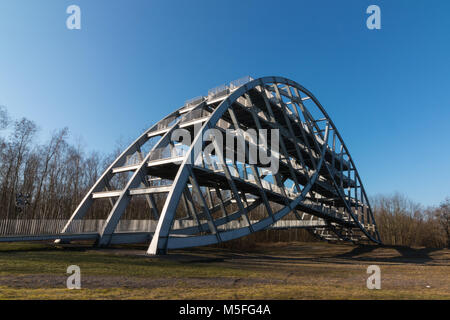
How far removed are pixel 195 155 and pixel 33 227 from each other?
505 inches

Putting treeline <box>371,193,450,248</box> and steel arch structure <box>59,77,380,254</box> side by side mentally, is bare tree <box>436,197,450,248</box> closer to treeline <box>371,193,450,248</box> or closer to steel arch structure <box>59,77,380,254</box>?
treeline <box>371,193,450,248</box>

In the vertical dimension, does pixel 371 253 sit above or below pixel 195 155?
below

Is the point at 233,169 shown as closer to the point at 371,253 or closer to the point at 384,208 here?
the point at 371,253

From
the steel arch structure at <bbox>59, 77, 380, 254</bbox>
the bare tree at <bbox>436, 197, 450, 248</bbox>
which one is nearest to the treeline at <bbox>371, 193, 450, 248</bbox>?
the bare tree at <bbox>436, 197, 450, 248</bbox>

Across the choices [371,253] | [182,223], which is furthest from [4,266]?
[371,253]

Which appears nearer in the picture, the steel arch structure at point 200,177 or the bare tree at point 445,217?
the steel arch structure at point 200,177

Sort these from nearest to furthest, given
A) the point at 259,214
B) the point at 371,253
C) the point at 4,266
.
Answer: the point at 4,266 < the point at 371,253 < the point at 259,214

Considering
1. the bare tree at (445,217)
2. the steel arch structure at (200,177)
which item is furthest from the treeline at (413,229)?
the steel arch structure at (200,177)

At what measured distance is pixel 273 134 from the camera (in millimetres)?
27594
